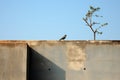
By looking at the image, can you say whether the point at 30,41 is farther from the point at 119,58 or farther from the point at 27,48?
the point at 119,58

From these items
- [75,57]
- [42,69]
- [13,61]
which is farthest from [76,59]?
[13,61]

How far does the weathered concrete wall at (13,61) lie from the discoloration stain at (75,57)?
168cm

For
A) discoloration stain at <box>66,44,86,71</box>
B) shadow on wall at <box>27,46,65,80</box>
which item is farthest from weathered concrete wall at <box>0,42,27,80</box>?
discoloration stain at <box>66,44,86,71</box>

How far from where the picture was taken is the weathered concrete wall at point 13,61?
9539mm

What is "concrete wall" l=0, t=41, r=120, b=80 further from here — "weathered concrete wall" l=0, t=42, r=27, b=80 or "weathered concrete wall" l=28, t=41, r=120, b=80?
"weathered concrete wall" l=0, t=42, r=27, b=80

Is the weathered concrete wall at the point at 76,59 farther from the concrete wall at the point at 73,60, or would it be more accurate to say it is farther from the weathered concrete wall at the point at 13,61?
the weathered concrete wall at the point at 13,61

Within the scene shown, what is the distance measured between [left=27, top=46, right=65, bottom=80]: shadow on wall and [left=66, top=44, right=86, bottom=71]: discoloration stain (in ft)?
1.41

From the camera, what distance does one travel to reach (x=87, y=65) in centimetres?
1029

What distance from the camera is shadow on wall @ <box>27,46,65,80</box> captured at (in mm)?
10320

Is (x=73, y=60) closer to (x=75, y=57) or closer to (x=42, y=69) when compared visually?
(x=75, y=57)

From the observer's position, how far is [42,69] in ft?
34.1

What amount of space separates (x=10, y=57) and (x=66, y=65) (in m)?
2.01

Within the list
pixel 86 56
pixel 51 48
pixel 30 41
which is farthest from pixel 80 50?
pixel 30 41

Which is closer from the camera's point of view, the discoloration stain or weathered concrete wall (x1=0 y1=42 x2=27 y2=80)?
weathered concrete wall (x1=0 y1=42 x2=27 y2=80)
